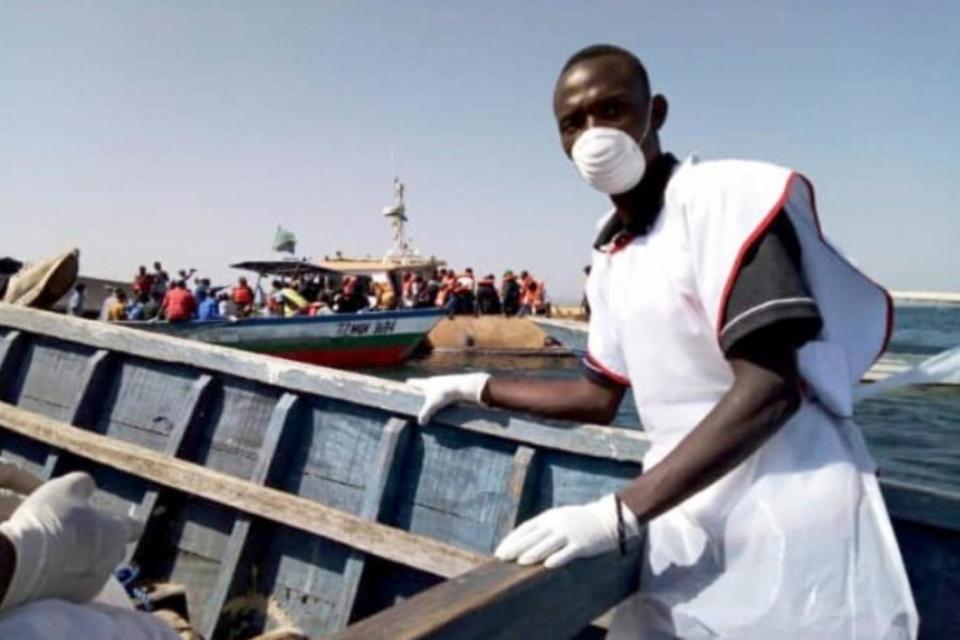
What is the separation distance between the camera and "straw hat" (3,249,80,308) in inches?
207

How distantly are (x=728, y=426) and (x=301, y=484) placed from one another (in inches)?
103

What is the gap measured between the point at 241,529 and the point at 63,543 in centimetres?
219

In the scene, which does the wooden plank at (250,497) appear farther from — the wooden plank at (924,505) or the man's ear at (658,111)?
the man's ear at (658,111)

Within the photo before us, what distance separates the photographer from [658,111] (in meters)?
1.89

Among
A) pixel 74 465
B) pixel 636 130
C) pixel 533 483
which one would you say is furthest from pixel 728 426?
pixel 74 465

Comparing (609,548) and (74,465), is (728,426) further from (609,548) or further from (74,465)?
(74,465)

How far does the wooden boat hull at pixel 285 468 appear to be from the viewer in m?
3.05

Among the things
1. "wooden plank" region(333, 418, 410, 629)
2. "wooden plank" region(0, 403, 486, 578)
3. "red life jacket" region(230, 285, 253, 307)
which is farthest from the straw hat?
"red life jacket" region(230, 285, 253, 307)

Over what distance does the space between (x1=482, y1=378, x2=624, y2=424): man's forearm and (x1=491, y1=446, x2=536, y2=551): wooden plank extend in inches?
16.6

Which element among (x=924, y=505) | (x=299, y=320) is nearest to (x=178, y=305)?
(x=299, y=320)

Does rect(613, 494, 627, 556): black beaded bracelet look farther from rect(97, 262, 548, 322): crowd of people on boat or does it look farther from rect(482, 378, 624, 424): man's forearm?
rect(97, 262, 548, 322): crowd of people on boat

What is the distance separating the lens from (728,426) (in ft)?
4.93

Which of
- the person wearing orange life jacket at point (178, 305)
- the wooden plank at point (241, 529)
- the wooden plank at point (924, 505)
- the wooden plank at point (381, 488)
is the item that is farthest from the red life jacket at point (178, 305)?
the wooden plank at point (924, 505)

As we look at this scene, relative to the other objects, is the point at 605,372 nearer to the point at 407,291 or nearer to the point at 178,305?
the point at 178,305
